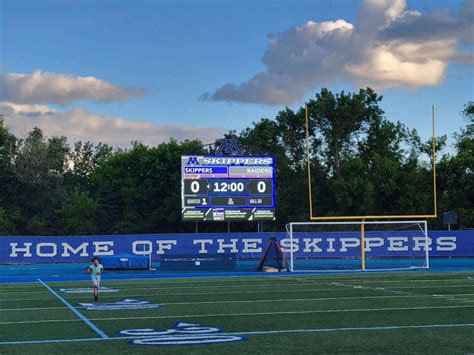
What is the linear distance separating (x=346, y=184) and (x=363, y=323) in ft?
125

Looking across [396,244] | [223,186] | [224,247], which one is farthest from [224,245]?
[396,244]

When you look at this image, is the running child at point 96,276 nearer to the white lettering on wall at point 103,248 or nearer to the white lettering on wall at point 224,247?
the white lettering on wall at point 103,248

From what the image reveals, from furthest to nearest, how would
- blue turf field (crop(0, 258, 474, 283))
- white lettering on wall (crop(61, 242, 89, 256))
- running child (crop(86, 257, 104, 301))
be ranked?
white lettering on wall (crop(61, 242, 89, 256)), blue turf field (crop(0, 258, 474, 283)), running child (crop(86, 257, 104, 301))

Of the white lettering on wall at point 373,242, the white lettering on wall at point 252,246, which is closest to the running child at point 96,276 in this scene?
the white lettering on wall at point 252,246

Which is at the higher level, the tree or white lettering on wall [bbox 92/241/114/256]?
the tree

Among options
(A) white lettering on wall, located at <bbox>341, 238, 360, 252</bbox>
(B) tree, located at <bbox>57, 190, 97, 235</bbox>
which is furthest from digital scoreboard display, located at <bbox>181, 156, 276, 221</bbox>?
(B) tree, located at <bbox>57, 190, 97, 235</bbox>

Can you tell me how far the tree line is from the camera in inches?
1964

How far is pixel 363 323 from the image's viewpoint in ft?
43.3

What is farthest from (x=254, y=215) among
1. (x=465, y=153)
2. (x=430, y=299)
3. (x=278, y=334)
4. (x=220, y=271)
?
(x=465, y=153)

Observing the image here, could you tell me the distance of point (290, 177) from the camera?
5459 centimetres

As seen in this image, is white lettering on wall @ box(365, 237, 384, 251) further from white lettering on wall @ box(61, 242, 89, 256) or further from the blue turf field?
white lettering on wall @ box(61, 242, 89, 256)

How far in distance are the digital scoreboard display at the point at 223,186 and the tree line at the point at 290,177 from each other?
15.9m

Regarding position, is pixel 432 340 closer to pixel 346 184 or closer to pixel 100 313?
pixel 100 313

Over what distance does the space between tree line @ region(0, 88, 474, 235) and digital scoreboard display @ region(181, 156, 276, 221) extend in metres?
15.9
